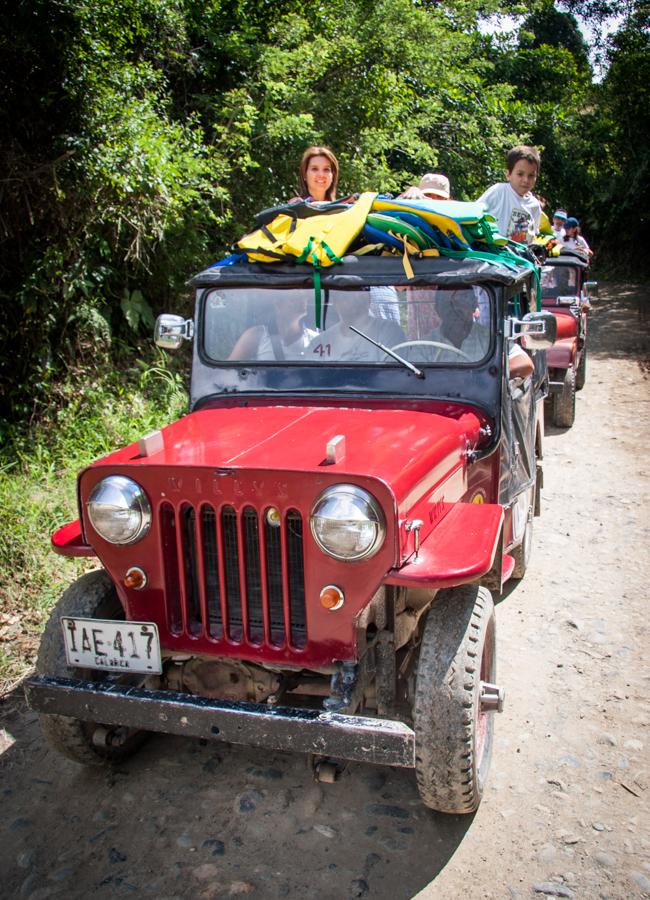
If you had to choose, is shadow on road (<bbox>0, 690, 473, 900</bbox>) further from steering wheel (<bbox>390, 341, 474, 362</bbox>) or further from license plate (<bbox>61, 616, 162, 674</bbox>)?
steering wheel (<bbox>390, 341, 474, 362</bbox>)

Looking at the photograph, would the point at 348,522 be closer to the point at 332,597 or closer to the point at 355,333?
the point at 332,597

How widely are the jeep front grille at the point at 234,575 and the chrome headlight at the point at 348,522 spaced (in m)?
0.13

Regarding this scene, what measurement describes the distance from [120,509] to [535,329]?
213cm

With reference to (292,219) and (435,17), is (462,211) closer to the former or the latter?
(292,219)

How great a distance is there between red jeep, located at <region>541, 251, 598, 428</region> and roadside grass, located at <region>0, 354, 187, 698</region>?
3828mm

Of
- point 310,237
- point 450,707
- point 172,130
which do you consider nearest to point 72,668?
point 450,707

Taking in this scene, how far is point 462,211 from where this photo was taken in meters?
3.82

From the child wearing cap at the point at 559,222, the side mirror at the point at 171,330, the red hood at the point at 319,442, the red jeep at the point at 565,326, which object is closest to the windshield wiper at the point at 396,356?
the red hood at the point at 319,442

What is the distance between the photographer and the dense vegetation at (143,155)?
5.97m

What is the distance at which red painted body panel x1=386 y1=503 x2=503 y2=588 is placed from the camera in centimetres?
262

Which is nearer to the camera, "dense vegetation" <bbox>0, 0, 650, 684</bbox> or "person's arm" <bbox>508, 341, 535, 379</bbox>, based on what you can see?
"person's arm" <bbox>508, 341, 535, 379</bbox>

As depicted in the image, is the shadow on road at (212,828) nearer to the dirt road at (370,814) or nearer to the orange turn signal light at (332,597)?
the dirt road at (370,814)

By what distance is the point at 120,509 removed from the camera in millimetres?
2820

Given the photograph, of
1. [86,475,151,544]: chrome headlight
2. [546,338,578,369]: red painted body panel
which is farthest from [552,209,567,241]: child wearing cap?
[86,475,151,544]: chrome headlight
